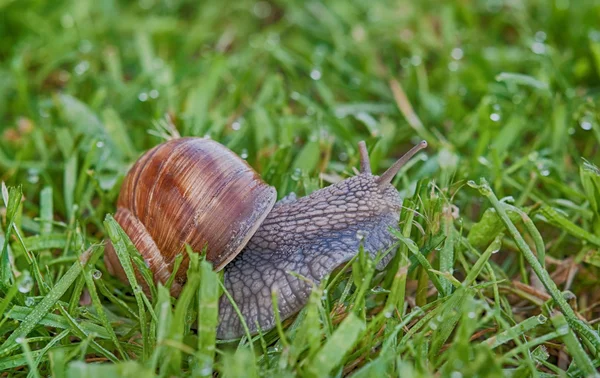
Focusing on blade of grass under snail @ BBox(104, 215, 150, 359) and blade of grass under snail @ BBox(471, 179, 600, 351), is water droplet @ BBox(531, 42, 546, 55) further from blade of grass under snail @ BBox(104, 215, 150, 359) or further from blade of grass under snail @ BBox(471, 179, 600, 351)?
blade of grass under snail @ BBox(104, 215, 150, 359)

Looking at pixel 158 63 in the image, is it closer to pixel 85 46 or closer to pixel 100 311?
pixel 85 46

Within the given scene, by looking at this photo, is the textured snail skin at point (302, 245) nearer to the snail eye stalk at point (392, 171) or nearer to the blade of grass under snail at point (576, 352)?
the snail eye stalk at point (392, 171)

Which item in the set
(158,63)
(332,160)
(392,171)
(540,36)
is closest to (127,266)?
(392,171)

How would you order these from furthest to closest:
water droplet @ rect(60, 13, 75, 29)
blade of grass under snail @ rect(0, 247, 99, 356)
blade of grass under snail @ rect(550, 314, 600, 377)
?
water droplet @ rect(60, 13, 75, 29) < blade of grass under snail @ rect(0, 247, 99, 356) < blade of grass under snail @ rect(550, 314, 600, 377)

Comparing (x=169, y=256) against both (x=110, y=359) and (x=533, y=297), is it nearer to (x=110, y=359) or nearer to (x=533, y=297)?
(x=110, y=359)

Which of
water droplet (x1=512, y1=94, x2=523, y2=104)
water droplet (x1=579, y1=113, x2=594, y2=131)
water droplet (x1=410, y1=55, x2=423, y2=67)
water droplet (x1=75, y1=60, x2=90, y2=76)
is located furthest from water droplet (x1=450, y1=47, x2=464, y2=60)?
water droplet (x1=75, y1=60, x2=90, y2=76)

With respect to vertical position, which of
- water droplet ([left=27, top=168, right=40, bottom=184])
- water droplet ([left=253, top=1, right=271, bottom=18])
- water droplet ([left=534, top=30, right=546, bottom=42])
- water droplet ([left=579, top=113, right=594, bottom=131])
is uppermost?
water droplet ([left=253, top=1, right=271, bottom=18])
